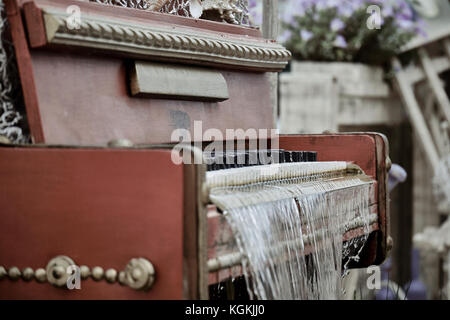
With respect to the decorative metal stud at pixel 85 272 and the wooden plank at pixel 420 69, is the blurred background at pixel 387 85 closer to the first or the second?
the wooden plank at pixel 420 69

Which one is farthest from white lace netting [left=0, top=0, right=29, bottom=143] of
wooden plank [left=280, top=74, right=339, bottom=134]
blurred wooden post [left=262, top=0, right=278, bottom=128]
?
wooden plank [left=280, top=74, right=339, bottom=134]

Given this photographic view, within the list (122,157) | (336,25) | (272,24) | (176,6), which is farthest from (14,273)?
(336,25)

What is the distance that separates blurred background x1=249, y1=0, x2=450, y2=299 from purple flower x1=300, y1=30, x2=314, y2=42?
14mm

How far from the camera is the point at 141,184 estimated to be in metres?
1.28

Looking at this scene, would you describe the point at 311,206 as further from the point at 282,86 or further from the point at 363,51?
the point at 363,51

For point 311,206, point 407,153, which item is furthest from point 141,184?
point 407,153

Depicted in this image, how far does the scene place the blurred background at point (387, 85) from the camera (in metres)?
4.25

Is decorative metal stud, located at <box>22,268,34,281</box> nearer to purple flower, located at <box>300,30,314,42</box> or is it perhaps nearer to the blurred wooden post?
the blurred wooden post

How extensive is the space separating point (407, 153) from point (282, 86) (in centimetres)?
187

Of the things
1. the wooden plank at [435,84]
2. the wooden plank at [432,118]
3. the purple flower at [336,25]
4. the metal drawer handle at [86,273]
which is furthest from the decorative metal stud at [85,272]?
the wooden plank at [432,118]

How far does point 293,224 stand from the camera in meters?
1.54

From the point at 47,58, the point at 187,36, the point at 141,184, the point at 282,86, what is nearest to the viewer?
the point at 141,184

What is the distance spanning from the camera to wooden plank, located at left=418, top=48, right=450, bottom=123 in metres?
4.84

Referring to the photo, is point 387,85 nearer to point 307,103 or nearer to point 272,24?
point 307,103
